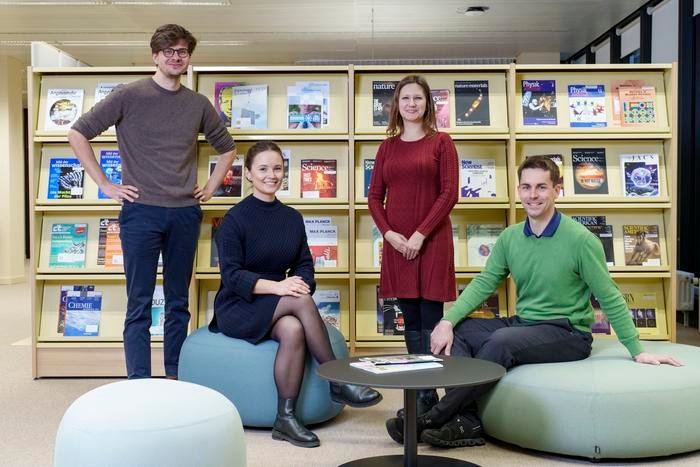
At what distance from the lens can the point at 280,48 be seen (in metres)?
9.39

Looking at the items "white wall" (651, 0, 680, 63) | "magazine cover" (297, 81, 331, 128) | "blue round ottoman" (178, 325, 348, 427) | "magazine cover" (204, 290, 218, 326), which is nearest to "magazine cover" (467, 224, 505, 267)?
"magazine cover" (297, 81, 331, 128)

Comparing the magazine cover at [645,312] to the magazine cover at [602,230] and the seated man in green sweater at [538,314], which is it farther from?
the seated man in green sweater at [538,314]

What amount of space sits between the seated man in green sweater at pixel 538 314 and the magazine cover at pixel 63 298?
2273 mm

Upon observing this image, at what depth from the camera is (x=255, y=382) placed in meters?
3.19

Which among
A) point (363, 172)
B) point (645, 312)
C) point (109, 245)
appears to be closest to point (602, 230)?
point (645, 312)

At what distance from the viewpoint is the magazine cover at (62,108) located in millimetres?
4473

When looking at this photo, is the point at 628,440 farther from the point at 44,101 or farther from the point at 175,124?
the point at 44,101

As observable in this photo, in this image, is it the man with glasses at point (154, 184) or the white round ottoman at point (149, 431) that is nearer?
the white round ottoman at point (149, 431)

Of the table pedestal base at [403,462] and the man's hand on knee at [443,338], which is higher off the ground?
the man's hand on knee at [443,338]

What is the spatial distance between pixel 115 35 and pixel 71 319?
16.3 ft

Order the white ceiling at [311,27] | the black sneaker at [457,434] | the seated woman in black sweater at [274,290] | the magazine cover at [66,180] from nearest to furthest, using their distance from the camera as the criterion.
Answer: the black sneaker at [457,434]
the seated woman in black sweater at [274,290]
the magazine cover at [66,180]
the white ceiling at [311,27]

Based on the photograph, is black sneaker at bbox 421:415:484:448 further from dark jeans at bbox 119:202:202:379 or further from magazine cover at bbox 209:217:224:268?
magazine cover at bbox 209:217:224:268

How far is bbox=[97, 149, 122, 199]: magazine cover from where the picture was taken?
4.49 metres

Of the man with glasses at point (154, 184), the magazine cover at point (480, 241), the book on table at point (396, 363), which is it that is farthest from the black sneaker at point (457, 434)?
the magazine cover at point (480, 241)
